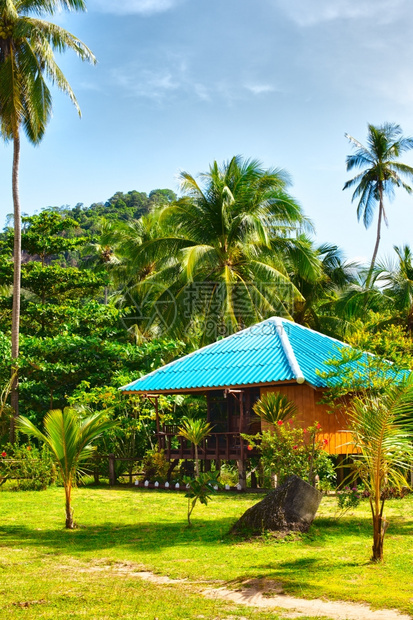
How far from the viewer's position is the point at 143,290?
23812 mm

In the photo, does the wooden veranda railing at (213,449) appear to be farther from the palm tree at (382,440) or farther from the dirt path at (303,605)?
the dirt path at (303,605)

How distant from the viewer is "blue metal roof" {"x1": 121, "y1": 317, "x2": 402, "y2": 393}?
14.4 m

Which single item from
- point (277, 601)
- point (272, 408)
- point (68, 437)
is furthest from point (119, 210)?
point (277, 601)

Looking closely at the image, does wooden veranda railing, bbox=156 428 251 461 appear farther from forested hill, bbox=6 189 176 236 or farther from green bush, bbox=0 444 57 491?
forested hill, bbox=6 189 176 236

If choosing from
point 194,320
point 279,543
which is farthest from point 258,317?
point 279,543

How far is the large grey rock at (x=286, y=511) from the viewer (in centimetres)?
877

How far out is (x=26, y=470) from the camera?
15242 mm

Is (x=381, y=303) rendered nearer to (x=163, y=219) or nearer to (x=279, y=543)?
(x=163, y=219)

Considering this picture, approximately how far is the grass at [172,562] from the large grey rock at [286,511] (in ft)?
0.83

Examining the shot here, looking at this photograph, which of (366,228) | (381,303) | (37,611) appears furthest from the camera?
(366,228)

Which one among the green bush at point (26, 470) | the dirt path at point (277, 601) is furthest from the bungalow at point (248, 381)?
the dirt path at point (277, 601)

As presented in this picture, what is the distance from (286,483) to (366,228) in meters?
23.9

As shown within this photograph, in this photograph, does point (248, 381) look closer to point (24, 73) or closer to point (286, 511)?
point (286, 511)

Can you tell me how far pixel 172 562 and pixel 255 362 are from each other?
843cm
